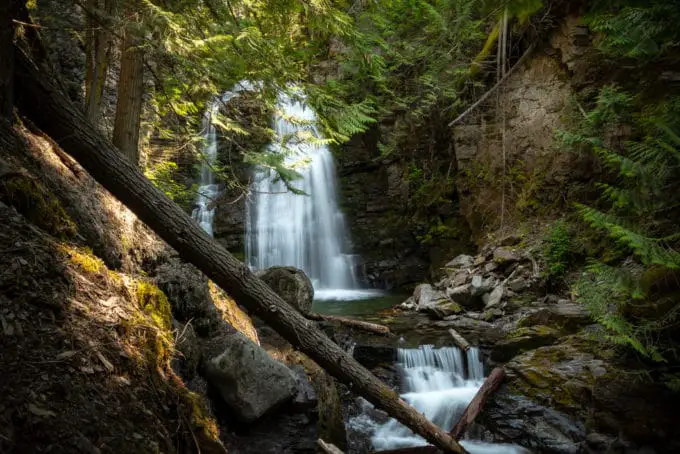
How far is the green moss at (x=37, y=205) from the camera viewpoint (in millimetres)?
2662

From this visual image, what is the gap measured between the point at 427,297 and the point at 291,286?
4343 mm

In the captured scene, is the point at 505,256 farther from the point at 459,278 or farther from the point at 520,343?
the point at 520,343

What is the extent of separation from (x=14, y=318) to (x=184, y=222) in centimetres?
159

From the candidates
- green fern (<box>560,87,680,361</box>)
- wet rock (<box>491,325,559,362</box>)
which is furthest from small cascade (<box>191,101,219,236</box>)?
green fern (<box>560,87,680,361</box>)

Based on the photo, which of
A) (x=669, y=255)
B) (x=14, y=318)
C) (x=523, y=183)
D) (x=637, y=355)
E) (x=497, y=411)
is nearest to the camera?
(x=14, y=318)

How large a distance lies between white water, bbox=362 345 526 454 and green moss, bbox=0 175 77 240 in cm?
441

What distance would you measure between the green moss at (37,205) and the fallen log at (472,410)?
389cm

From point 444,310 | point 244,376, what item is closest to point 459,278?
point 444,310

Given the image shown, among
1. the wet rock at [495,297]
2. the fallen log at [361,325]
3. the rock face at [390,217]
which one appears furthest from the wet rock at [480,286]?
the rock face at [390,217]

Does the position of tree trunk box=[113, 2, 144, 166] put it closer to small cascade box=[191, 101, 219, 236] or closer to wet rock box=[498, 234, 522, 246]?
small cascade box=[191, 101, 219, 236]

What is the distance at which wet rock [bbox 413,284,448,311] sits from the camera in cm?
955

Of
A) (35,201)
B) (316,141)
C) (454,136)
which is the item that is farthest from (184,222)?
(454,136)

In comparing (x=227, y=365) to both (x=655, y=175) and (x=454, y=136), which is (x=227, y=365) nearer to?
(x=655, y=175)

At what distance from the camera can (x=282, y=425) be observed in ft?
13.7
